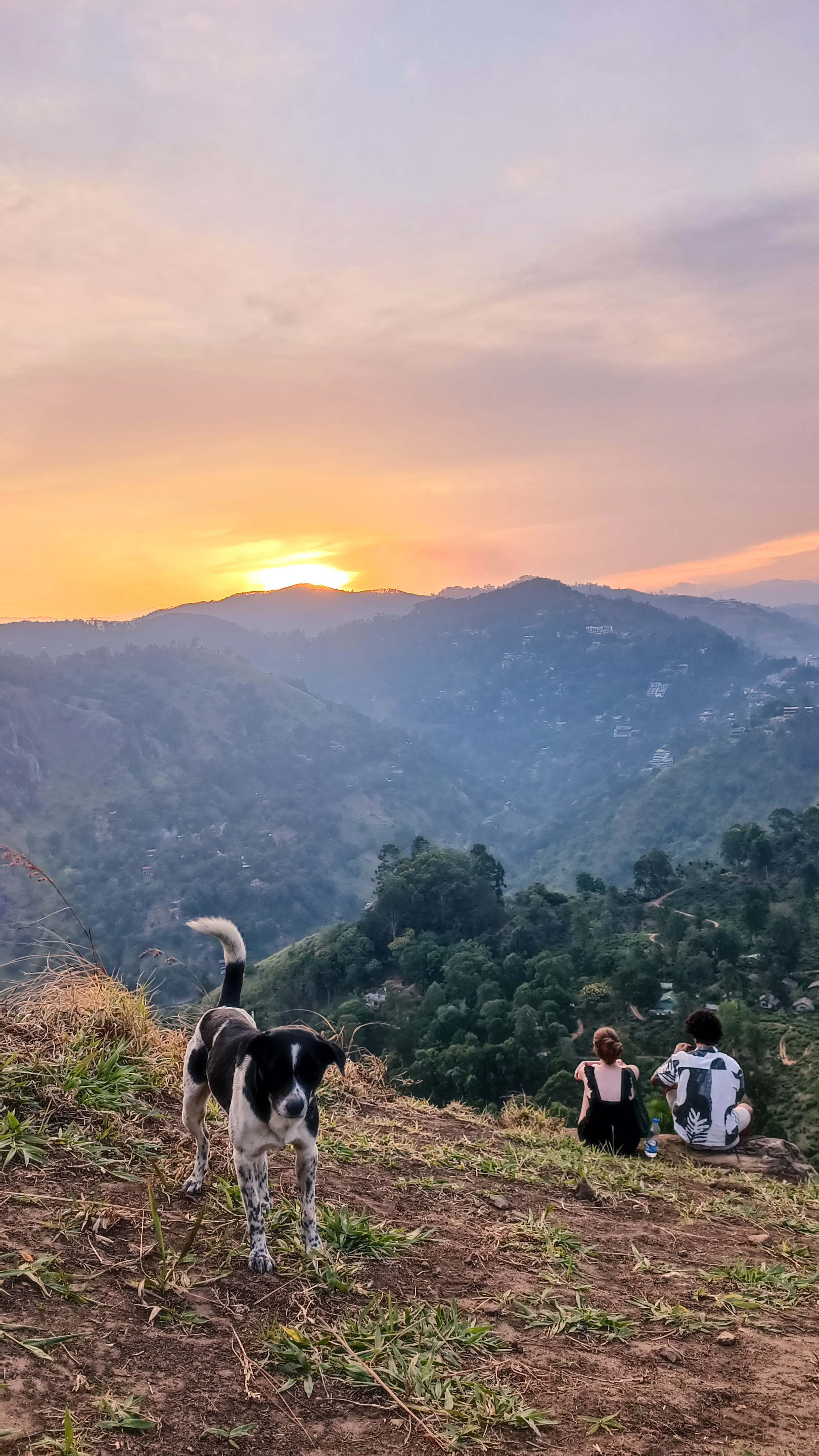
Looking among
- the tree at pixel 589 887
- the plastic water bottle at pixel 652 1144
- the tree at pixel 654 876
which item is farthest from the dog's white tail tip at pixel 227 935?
the tree at pixel 589 887

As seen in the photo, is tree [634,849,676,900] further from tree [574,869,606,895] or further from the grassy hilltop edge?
the grassy hilltop edge

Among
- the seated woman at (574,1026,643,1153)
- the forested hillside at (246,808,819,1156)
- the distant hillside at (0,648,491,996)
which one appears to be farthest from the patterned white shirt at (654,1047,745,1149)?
the distant hillside at (0,648,491,996)

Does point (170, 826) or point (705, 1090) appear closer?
point (705, 1090)

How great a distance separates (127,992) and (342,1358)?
10.8 ft

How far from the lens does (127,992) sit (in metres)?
6.11

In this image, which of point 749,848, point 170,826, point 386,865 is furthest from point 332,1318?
point 170,826

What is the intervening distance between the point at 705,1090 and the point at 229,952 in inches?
180

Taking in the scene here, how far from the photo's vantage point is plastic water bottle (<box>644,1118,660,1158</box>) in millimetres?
7496

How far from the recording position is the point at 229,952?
4988mm

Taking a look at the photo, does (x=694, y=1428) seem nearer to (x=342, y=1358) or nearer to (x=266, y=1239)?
(x=342, y=1358)

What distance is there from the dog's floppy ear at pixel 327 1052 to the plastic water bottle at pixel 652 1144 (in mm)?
4615

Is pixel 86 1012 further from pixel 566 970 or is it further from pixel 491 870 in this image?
pixel 491 870

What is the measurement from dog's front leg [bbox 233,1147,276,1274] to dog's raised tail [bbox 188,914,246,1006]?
1045 mm

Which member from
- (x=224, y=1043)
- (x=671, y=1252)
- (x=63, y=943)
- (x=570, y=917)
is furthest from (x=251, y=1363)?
(x=570, y=917)
